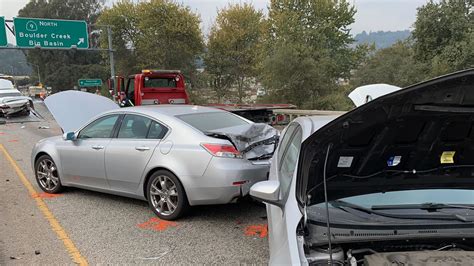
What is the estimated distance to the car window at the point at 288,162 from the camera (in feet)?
9.49

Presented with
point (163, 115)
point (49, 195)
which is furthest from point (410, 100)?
point (49, 195)

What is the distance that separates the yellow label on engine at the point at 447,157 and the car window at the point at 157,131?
3328 mm

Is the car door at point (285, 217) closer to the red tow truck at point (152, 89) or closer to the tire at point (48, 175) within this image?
the tire at point (48, 175)

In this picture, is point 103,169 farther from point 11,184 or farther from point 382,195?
point 382,195

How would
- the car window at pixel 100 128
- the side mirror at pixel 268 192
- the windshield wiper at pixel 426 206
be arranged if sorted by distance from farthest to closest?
1. the car window at pixel 100 128
2. the side mirror at pixel 268 192
3. the windshield wiper at pixel 426 206

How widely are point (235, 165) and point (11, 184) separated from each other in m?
5.01

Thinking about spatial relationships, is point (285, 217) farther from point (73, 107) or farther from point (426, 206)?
point (73, 107)

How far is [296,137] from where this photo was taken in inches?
137

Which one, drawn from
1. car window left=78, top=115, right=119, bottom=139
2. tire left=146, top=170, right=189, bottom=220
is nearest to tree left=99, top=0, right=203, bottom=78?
car window left=78, top=115, right=119, bottom=139

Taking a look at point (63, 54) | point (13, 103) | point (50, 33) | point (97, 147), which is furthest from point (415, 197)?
point (63, 54)

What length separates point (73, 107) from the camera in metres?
7.50

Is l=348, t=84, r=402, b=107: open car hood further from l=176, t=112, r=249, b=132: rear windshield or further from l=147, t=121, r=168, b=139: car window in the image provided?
l=147, t=121, r=168, b=139: car window

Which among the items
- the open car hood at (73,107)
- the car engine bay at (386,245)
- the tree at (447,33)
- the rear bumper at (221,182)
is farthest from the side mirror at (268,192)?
the tree at (447,33)

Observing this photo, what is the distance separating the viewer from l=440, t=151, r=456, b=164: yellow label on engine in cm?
274
